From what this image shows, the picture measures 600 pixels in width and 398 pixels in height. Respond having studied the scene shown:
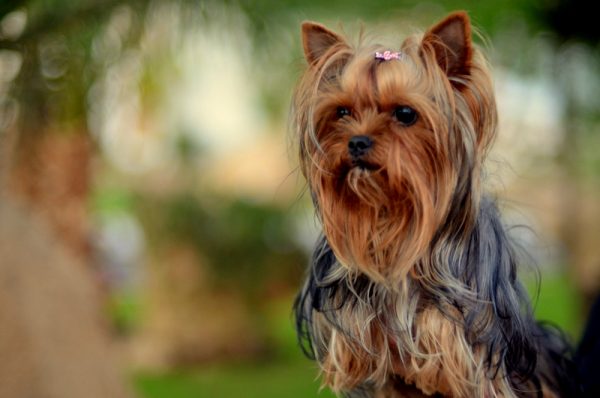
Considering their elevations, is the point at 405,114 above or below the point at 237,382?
above

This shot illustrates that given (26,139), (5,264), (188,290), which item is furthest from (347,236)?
(188,290)

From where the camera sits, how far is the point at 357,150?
11.5ft

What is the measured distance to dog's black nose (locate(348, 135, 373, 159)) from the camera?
3504mm

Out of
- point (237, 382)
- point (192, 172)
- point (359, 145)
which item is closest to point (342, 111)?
point (359, 145)

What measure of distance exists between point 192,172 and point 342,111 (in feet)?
33.8

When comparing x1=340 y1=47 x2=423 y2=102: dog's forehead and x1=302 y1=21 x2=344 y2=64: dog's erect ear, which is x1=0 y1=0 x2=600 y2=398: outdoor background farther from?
x1=340 y1=47 x2=423 y2=102: dog's forehead

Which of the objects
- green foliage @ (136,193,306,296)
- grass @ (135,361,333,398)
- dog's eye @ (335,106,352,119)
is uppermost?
dog's eye @ (335,106,352,119)

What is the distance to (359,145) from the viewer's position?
138 inches

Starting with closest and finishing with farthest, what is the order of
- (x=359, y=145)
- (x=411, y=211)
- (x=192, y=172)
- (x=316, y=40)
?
(x=359, y=145) < (x=411, y=211) < (x=316, y=40) < (x=192, y=172)

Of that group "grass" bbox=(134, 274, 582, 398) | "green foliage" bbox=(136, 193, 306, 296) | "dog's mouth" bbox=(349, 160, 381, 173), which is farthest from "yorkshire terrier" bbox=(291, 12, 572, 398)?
"green foliage" bbox=(136, 193, 306, 296)

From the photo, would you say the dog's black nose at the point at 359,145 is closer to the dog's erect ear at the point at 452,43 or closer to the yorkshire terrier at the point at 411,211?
the yorkshire terrier at the point at 411,211

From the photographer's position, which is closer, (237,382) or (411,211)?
(411,211)

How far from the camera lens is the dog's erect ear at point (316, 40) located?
3777mm

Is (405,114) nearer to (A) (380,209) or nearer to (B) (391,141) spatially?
(B) (391,141)
